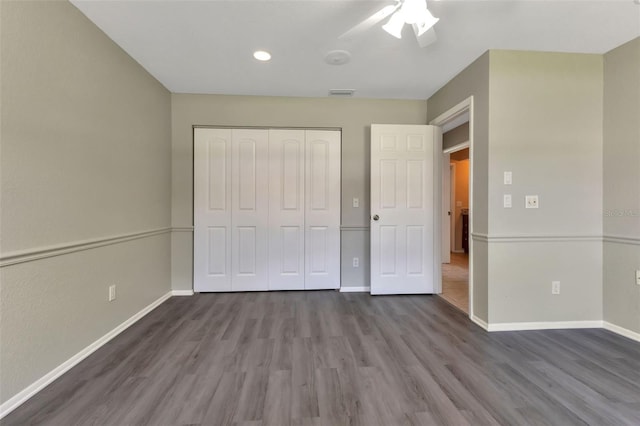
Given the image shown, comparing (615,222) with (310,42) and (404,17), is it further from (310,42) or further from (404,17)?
(310,42)

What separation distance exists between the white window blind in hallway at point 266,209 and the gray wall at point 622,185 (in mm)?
2565

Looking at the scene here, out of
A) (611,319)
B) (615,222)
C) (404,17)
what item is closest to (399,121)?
(404,17)

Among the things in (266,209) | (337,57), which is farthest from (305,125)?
(266,209)

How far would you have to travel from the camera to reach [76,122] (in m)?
1.85

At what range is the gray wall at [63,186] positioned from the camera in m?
1.44

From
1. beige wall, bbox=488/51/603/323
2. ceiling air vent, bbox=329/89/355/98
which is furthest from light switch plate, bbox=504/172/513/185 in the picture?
ceiling air vent, bbox=329/89/355/98

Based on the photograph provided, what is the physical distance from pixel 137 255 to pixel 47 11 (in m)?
1.89

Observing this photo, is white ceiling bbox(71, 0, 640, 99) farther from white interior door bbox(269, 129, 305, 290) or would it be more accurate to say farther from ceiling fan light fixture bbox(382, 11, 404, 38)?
white interior door bbox(269, 129, 305, 290)

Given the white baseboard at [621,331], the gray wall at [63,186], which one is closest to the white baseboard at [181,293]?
the gray wall at [63,186]

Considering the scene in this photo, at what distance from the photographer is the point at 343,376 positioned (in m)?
1.69

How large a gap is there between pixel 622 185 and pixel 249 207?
143 inches

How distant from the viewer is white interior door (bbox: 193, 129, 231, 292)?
3.29 meters

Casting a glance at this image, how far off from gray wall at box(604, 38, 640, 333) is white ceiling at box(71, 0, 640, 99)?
235 mm

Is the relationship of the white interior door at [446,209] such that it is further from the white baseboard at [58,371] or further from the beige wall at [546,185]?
the white baseboard at [58,371]
